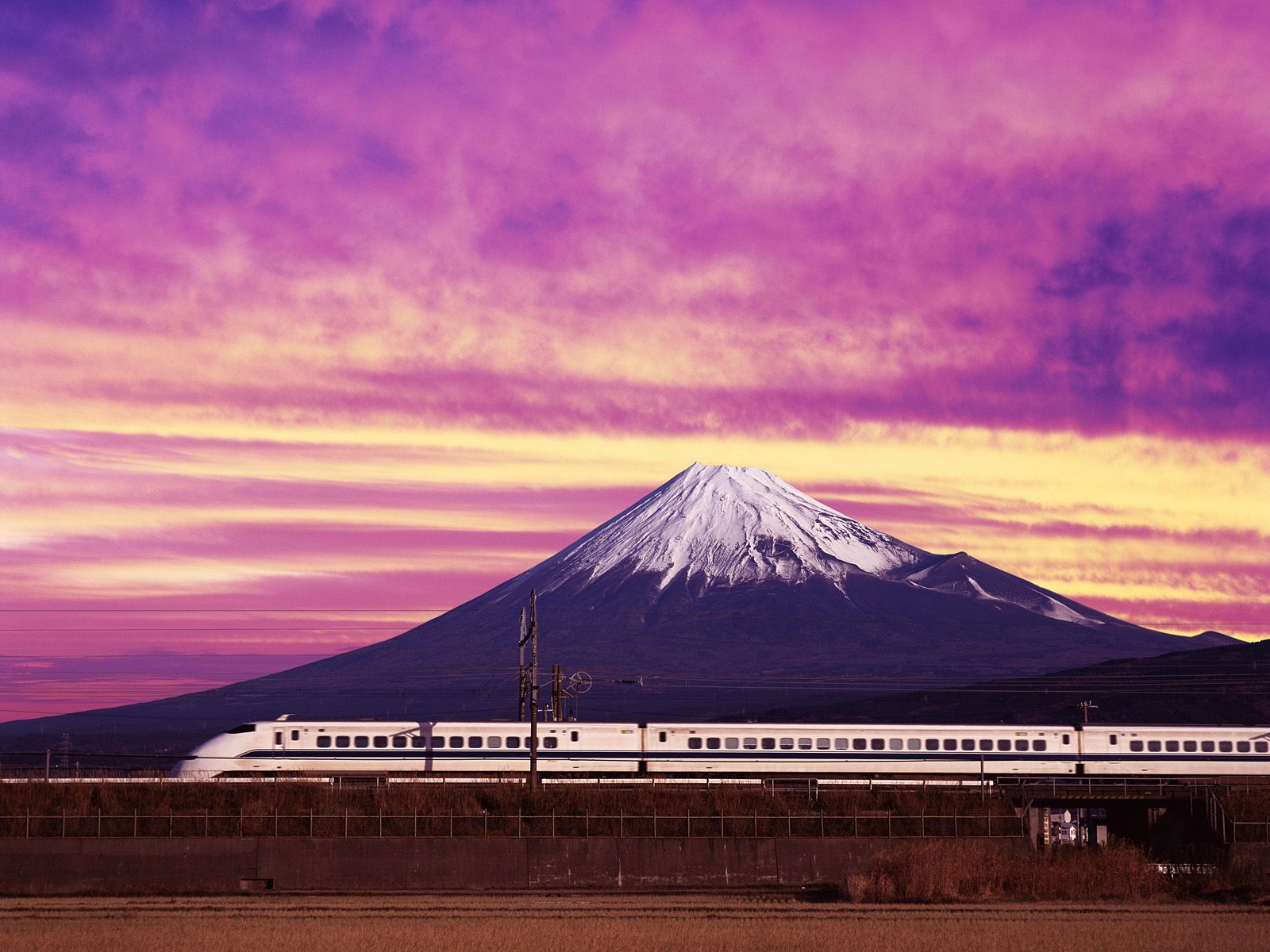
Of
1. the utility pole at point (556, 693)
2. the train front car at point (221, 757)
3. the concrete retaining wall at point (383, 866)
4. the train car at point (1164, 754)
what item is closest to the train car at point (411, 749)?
the train front car at point (221, 757)

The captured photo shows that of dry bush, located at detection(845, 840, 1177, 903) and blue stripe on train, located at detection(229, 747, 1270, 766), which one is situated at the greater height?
blue stripe on train, located at detection(229, 747, 1270, 766)

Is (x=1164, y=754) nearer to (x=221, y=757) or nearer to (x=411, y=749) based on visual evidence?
(x=411, y=749)

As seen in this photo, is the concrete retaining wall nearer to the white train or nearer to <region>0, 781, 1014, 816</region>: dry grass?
<region>0, 781, 1014, 816</region>: dry grass

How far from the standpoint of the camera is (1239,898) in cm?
5178

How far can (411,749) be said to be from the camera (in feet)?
236

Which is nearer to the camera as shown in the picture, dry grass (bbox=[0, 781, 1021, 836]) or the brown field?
the brown field

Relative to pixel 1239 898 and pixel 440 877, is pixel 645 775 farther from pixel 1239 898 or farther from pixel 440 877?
pixel 1239 898

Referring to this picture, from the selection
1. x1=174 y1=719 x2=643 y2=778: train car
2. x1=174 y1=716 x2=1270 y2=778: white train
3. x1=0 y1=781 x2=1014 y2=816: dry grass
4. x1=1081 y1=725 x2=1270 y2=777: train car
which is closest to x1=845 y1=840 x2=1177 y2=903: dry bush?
x1=0 y1=781 x2=1014 y2=816: dry grass

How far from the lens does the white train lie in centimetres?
7169

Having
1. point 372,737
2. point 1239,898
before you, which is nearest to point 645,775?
point 372,737

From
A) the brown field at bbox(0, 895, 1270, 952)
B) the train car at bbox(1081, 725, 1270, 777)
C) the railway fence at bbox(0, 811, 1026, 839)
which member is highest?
the train car at bbox(1081, 725, 1270, 777)

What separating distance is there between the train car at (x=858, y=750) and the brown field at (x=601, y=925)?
21460 mm

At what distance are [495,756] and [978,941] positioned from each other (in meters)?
34.8

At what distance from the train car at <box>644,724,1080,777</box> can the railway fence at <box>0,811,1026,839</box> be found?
1087 cm
